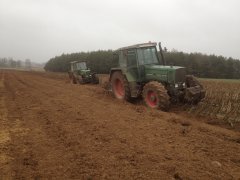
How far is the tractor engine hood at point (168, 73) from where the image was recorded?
10086mm

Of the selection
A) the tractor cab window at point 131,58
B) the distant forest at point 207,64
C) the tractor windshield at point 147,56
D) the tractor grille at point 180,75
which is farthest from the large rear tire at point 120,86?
the distant forest at point 207,64

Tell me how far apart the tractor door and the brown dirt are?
1853mm

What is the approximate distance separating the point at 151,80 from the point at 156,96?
121 centimetres

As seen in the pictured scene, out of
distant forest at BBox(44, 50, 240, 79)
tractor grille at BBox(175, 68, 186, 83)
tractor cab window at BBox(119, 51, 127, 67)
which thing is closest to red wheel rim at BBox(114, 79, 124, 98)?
tractor cab window at BBox(119, 51, 127, 67)

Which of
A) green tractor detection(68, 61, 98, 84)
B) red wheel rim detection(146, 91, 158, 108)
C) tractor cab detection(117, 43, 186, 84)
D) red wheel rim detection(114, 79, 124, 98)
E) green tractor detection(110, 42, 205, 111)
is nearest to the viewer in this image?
green tractor detection(110, 42, 205, 111)

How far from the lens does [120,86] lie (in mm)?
12570

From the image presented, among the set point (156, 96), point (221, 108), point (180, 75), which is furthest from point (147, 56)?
point (221, 108)

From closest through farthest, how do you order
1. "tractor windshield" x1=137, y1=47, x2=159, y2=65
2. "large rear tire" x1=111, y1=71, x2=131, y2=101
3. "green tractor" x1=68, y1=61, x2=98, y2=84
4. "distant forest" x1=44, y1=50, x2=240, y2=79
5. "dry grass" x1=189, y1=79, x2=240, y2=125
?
"dry grass" x1=189, y1=79, x2=240, y2=125 < "tractor windshield" x1=137, y1=47, x2=159, y2=65 < "large rear tire" x1=111, y1=71, x2=131, y2=101 < "green tractor" x1=68, y1=61, x2=98, y2=84 < "distant forest" x1=44, y1=50, x2=240, y2=79

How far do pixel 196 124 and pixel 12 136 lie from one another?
Result: 4.71m

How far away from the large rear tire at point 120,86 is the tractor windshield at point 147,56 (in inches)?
39.8

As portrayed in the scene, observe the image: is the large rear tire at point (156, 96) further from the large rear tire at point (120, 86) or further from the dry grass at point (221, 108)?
the large rear tire at point (120, 86)

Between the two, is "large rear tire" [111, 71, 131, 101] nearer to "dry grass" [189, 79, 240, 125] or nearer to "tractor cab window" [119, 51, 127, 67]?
"tractor cab window" [119, 51, 127, 67]

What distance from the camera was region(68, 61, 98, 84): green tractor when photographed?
836 inches

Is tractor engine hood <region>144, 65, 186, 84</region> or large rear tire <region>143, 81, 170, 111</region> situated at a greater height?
tractor engine hood <region>144, 65, 186, 84</region>
